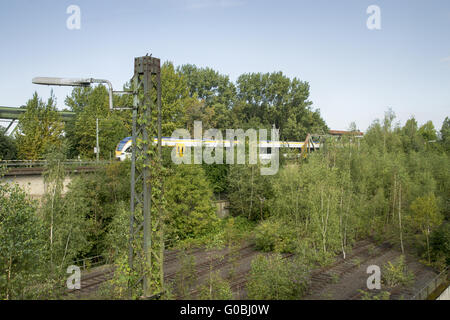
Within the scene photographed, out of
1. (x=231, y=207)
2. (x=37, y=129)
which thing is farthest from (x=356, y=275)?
(x=37, y=129)

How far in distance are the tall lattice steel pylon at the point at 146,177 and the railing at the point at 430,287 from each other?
10.3 metres

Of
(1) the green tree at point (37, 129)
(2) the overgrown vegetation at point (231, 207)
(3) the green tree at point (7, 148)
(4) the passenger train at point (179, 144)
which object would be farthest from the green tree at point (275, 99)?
(3) the green tree at point (7, 148)

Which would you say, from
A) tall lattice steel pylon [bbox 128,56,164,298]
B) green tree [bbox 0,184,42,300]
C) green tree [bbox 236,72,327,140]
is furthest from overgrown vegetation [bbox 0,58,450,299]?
green tree [bbox 236,72,327,140]

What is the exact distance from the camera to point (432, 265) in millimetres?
19891

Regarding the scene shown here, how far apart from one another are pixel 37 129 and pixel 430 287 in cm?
3105

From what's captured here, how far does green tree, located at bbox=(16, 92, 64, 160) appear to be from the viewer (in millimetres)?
32062

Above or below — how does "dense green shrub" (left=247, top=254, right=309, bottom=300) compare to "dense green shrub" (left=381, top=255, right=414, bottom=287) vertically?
above

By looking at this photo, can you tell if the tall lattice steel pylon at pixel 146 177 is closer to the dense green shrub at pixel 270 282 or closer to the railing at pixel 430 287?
the dense green shrub at pixel 270 282

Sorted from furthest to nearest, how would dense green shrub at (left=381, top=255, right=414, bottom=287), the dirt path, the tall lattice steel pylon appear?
dense green shrub at (left=381, top=255, right=414, bottom=287) < the dirt path < the tall lattice steel pylon

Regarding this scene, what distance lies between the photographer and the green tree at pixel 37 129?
3206 centimetres

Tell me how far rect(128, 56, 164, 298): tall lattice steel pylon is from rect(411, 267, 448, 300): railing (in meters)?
10.3

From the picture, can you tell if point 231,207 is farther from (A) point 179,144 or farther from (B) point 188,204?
(A) point 179,144

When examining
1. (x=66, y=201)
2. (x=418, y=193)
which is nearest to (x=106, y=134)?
(x=66, y=201)

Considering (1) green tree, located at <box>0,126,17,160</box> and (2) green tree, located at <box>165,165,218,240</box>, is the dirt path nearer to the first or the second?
(2) green tree, located at <box>165,165,218,240</box>
